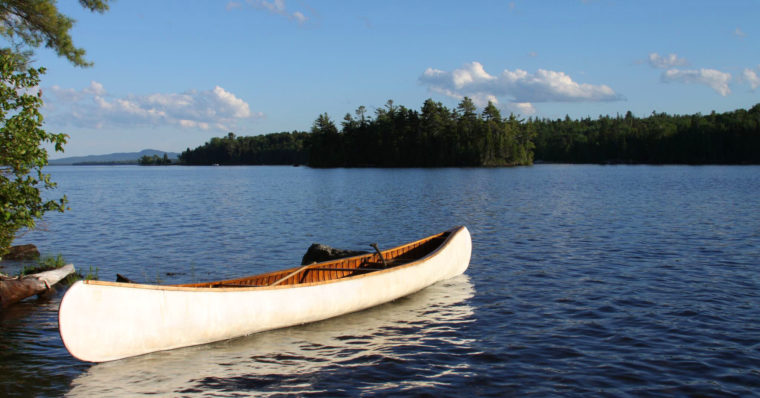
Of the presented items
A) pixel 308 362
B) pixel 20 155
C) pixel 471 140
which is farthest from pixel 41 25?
pixel 471 140

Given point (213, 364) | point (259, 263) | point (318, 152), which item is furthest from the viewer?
point (318, 152)

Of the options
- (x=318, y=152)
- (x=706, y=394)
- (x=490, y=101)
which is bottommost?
(x=706, y=394)

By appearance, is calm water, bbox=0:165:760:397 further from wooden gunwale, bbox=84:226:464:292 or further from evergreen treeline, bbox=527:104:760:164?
evergreen treeline, bbox=527:104:760:164

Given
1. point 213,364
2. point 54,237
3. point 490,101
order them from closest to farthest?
point 213,364 → point 54,237 → point 490,101

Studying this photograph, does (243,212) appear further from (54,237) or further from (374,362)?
(374,362)

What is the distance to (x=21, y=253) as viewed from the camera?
19922mm

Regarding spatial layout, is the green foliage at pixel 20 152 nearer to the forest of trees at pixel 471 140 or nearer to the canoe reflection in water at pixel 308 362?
the canoe reflection in water at pixel 308 362

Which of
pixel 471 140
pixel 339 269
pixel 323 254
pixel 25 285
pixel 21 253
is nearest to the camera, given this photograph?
pixel 25 285

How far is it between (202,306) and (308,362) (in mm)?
2227

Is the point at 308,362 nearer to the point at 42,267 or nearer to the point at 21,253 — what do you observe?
the point at 42,267

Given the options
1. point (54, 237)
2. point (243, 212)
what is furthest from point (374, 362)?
point (243, 212)

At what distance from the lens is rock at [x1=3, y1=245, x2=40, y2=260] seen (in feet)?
64.2

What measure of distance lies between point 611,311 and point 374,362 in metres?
6.30

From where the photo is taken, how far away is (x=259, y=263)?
1962 cm
